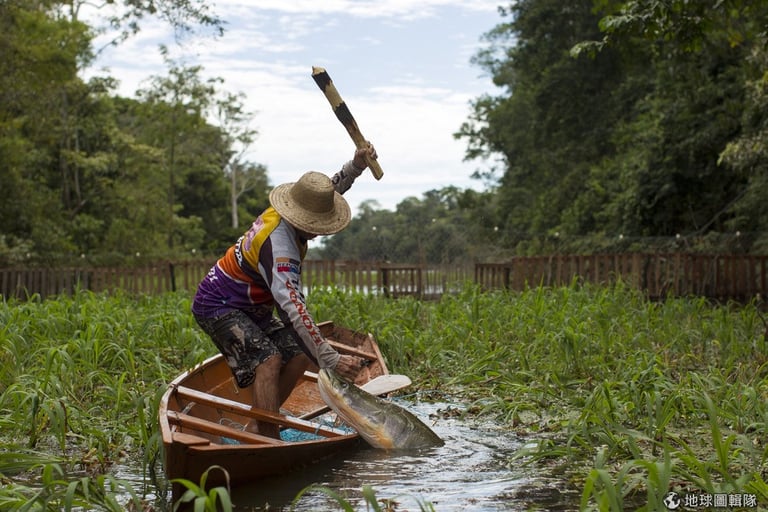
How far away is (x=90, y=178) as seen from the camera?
108 ft

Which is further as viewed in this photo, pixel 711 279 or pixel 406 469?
pixel 711 279

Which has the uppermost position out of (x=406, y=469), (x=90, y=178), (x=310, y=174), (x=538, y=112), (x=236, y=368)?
(x=538, y=112)

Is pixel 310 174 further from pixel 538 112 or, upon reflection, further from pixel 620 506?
pixel 538 112

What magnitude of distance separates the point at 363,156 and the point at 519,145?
1374 inches

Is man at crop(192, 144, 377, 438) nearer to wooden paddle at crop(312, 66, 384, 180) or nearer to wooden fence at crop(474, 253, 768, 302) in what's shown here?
wooden paddle at crop(312, 66, 384, 180)

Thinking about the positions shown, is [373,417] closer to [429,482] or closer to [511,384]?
[429,482]

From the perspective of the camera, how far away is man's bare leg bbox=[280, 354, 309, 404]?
18.9ft

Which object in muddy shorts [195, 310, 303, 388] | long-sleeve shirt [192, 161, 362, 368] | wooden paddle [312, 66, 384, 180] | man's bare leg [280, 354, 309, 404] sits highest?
wooden paddle [312, 66, 384, 180]

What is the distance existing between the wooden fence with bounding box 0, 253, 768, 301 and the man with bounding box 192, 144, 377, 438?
20.5 ft

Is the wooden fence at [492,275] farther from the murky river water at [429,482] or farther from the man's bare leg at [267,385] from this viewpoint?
the man's bare leg at [267,385]

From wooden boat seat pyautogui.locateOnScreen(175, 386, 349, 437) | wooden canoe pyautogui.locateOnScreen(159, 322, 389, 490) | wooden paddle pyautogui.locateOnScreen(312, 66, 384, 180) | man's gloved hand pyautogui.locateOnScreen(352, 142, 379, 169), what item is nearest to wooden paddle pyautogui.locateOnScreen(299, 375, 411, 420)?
wooden canoe pyautogui.locateOnScreen(159, 322, 389, 490)

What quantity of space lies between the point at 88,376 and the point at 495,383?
341 centimetres

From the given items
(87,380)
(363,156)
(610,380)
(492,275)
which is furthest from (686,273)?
(87,380)

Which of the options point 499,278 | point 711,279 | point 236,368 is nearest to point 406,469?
point 236,368
